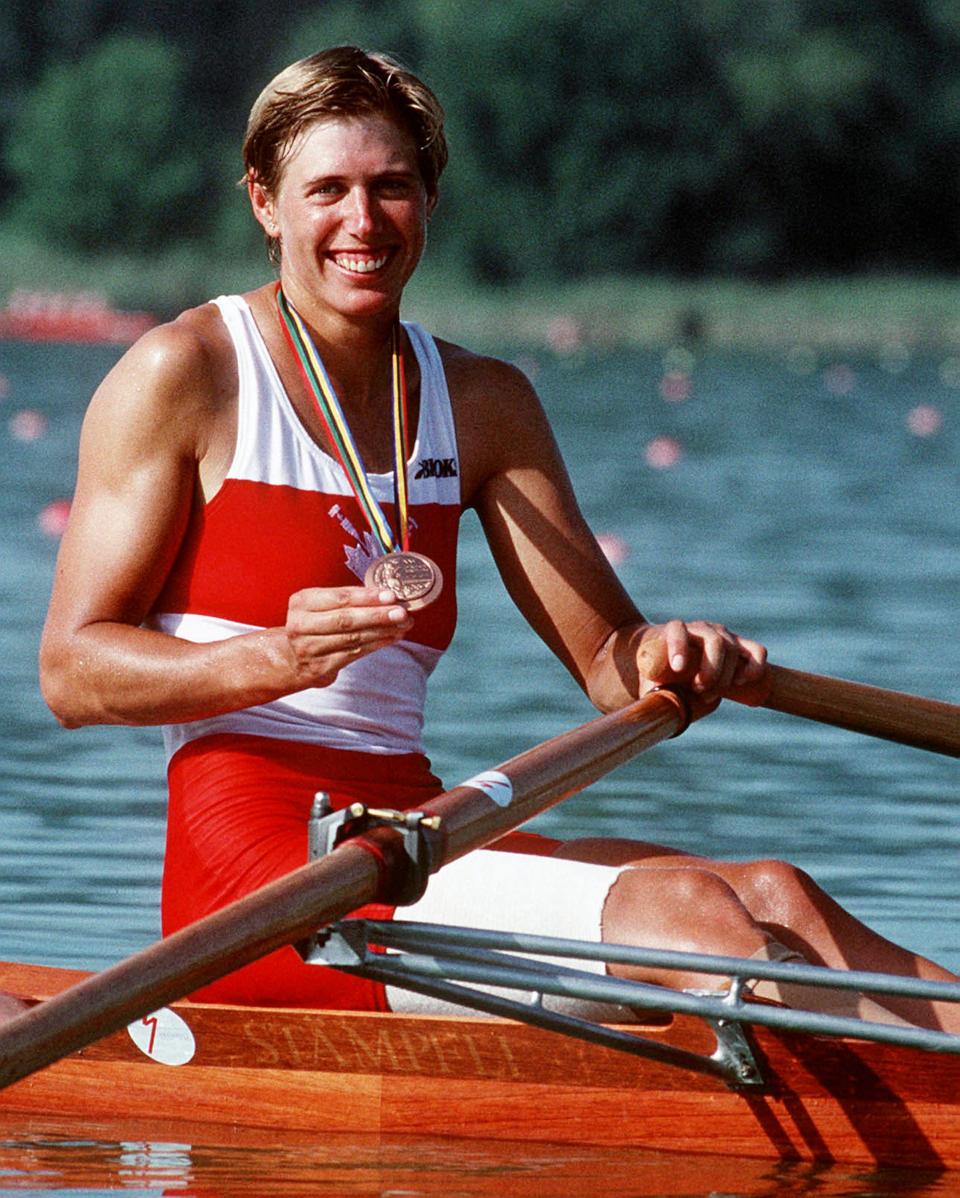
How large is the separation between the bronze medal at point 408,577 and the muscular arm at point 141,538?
22 centimetres

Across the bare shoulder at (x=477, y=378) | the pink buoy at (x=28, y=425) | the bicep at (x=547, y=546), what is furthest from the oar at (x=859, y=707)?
the pink buoy at (x=28, y=425)

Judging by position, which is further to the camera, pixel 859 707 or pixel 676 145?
pixel 676 145

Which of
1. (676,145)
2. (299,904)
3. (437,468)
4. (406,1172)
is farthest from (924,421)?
(676,145)

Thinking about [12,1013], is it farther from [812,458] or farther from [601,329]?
[601,329]

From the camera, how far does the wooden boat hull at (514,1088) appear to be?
14.6 feet

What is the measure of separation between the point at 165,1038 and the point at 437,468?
1042mm

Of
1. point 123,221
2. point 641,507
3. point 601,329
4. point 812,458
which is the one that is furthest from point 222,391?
point 123,221

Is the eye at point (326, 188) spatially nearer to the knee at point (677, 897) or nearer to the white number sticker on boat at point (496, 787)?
the white number sticker on boat at point (496, 787)

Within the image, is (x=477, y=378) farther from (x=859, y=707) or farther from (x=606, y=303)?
(x=606, y=303)

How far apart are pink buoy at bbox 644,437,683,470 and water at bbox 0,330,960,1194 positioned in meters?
0.12

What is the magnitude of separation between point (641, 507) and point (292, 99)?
42.4 feet

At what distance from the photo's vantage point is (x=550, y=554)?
496cm

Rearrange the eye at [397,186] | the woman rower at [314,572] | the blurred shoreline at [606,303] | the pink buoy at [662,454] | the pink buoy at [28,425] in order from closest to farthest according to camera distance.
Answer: the woman rower at [314,572]
the eye at [397,186]
the pink buoy at [662,454]
the pink buoy at [28,425]
the blurred shoreline at [606,303]

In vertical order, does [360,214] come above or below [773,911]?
above
